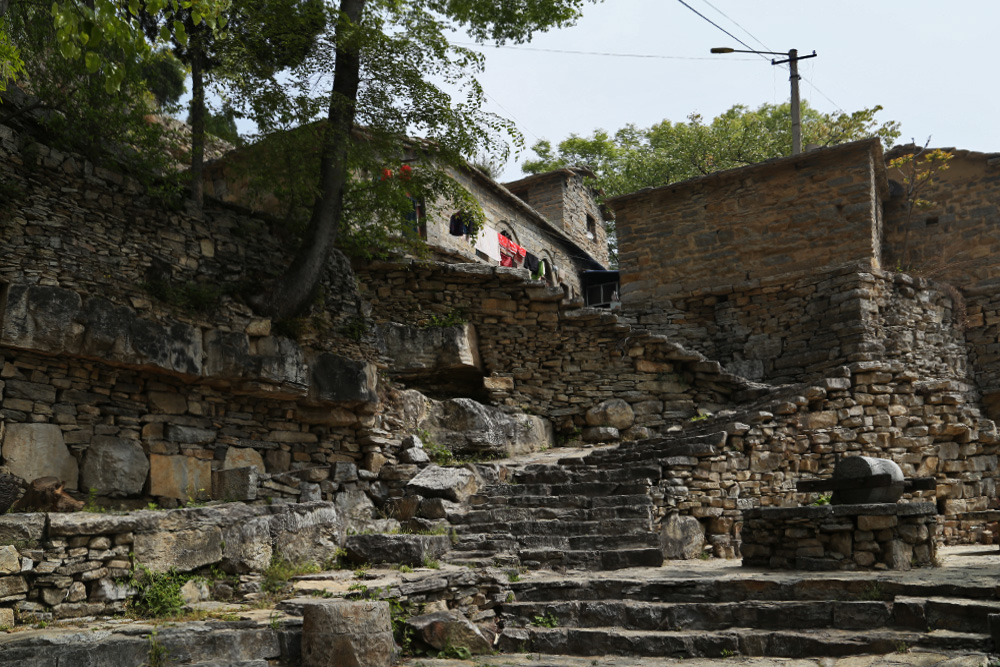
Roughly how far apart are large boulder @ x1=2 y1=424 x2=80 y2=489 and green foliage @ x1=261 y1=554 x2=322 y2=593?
2551 mm

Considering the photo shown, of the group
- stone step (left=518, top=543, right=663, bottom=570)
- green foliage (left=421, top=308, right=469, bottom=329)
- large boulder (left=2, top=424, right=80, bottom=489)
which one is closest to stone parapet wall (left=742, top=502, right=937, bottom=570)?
stone step (left=518, top=543, right=663, bottom=570)

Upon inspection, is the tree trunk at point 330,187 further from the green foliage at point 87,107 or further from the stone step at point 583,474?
the stone step at point 583,474

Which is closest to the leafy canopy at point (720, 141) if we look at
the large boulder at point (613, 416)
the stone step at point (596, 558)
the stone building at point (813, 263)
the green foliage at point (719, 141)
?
the green foliage at point (719, 141)

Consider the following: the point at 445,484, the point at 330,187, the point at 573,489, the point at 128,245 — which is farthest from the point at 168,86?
the point at 573,489

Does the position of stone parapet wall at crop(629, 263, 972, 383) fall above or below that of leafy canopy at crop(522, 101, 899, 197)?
below

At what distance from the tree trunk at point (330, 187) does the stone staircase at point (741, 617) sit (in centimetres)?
541

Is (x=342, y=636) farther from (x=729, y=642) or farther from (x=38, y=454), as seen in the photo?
(x=38, y=454)

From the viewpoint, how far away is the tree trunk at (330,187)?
11.2 metres

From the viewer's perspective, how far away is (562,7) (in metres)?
13.4

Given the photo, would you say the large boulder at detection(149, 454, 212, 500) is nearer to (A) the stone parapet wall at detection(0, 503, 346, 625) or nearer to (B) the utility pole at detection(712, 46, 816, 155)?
(A) the stone parapet wall at detection(0, 503, 346, 625)

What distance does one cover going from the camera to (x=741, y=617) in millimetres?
6484

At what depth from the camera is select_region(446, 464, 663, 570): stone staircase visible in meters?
8.60

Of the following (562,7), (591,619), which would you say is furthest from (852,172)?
(591,619)

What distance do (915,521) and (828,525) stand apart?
2.34 ft
